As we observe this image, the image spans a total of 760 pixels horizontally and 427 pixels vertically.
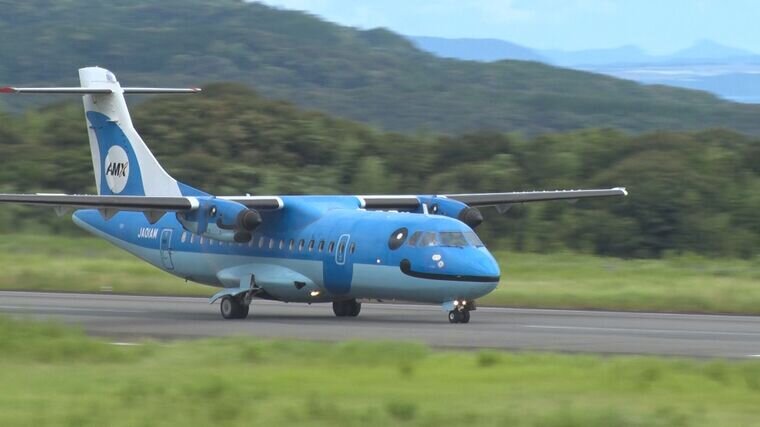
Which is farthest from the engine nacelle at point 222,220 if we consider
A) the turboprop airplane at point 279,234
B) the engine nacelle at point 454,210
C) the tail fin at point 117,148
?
the engine nacelle at point 454,210

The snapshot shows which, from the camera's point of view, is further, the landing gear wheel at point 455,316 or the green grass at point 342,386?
the landing gear wheel at point 455,316

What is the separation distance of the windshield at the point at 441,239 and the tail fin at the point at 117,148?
22.5 feet

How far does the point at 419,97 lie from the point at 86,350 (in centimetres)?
10793

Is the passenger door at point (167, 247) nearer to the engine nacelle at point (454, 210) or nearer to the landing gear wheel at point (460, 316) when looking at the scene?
the engine nacelle at point (454, 210)

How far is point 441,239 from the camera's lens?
2317 cm

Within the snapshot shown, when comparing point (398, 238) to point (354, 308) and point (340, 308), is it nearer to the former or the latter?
point (354, 308)

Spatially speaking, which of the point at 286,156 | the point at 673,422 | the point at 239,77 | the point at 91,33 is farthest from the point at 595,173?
the point at 91,33

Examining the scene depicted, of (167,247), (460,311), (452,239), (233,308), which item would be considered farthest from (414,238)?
(167,247)

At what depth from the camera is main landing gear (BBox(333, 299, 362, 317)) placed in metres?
25.9

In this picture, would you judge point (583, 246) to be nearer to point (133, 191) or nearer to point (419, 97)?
point (133, 191)

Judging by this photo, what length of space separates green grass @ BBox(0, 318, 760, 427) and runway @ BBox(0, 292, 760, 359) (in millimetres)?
2573

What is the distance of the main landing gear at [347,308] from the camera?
25875 millimetres

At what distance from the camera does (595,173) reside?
2048 inches

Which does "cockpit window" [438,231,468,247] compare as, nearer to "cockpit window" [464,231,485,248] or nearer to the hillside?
"cockpit window" [464,231,485,248]
